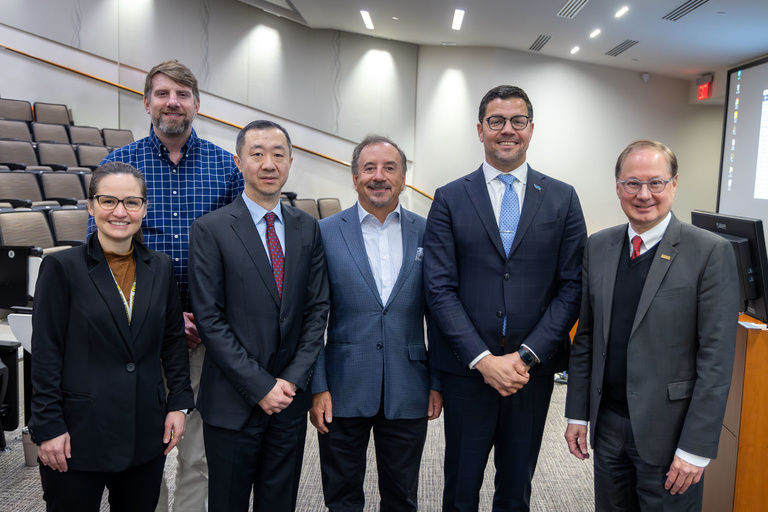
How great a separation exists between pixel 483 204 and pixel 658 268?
0.59 meters

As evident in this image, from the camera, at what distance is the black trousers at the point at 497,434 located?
1.85 meters

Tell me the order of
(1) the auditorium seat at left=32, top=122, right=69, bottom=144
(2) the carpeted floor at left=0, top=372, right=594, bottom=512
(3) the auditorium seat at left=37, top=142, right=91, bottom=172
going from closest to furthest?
(2) the carpeted floor at left=0, top=372, right=594, bottom=512 → (3) the auditorium seat at left=37, top=142, right=91, bottom=172 → (1) the auditorium seat at left=32, top=122, right=69, bottom=144

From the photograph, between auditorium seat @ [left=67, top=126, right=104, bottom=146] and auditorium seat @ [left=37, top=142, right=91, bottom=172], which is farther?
auditorium seat @ [left=67, top=126, right=104, bottom=146]

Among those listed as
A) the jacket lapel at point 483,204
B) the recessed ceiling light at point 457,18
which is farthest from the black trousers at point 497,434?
the recessed ceiling light at point 457,18

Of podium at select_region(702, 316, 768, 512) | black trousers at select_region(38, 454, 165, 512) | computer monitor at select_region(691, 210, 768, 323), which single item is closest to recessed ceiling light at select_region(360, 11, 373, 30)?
computer monitor at select_region(691, 210, 768, 323)

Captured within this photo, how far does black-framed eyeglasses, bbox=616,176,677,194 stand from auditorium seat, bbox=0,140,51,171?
21.8ft

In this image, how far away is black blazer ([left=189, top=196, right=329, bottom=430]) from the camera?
5.44 ft

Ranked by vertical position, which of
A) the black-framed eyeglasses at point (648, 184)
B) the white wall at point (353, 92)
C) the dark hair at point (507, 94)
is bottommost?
the black-framed eyeglasses at point (648, 184)

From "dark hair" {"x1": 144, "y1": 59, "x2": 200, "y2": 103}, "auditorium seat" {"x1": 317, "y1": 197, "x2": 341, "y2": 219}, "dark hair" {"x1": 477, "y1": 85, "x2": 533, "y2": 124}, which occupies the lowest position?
"auditorium seat" {"x1": 317, "y1": 197, "x2": 341, "y2": 219}

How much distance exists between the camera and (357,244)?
195 cm

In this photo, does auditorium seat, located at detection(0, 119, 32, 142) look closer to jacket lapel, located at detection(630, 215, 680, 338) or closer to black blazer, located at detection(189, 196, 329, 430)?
black blazer, located at detection(189, 196, 329, 430)

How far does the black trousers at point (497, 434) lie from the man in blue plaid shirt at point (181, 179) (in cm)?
98

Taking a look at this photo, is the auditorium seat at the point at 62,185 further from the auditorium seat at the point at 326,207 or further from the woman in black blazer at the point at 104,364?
the woman in black blazer at the point at 104,364

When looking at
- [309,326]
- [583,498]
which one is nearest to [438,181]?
[583,498]
